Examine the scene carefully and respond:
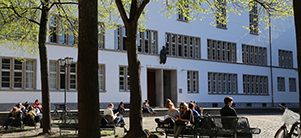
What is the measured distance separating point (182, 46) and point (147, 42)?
4.10m

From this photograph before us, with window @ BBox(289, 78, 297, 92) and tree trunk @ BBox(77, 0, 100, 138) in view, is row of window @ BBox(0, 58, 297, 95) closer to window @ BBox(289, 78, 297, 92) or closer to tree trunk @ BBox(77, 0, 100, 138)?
window @ BBox(289, 78, 297, 92)

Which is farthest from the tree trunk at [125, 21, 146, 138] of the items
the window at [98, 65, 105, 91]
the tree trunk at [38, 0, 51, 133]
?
the window at [98, 65, 105, 91]

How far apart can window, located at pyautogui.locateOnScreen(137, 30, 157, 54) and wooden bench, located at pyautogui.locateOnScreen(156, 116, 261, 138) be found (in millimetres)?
21073

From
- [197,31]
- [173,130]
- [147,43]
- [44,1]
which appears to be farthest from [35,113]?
[197,31]

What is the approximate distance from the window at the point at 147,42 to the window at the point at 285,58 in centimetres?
1964

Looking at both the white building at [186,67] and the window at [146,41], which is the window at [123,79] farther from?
the window at [146,41]

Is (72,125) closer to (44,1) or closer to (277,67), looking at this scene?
(44,1)

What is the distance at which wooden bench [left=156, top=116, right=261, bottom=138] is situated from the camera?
866cm

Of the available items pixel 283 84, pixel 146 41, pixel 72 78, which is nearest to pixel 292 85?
pixel 283 84

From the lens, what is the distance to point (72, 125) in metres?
12.5

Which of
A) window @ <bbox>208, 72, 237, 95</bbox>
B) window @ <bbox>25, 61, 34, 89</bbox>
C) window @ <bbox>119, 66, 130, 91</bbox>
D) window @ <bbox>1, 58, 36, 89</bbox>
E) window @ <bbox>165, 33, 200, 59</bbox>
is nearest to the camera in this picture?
window @ <bbox>1, 58, 36, 89</bbox>

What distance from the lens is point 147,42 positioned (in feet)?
102

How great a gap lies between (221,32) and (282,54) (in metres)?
11.5

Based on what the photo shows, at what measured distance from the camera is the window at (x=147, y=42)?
30328 millimetres
